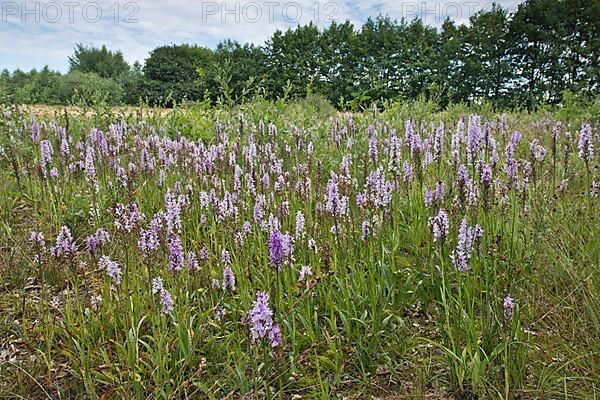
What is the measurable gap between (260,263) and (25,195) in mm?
2884

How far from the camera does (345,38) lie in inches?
1389

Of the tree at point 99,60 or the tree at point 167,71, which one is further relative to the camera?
the tree at point 99,60

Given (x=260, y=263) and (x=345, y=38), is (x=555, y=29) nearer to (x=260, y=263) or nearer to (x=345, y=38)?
(x=345, y=38)

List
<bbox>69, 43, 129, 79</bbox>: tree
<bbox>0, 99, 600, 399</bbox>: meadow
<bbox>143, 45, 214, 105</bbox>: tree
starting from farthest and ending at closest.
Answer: <bbox>69, 43, 129, 79</bbox>: tree
<bbox>143, 45, 214, 105</bbox>: tree
<bbox>0, 99, 600, 399</bbox>: meadow

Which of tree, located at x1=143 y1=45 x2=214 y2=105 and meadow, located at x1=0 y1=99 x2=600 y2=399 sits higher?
tree, located at x1=143 y1=45 x2=214 y2=105

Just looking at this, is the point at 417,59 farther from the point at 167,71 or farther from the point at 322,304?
the point at 322,304

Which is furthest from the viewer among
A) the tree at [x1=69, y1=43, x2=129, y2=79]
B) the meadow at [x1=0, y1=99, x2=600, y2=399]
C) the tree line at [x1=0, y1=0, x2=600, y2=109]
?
the tree at [x1=69, y1=43, x2=129, y2=79]

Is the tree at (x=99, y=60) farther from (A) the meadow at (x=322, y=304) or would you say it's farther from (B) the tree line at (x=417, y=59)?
(A) the meadow at (x=322, y=304)

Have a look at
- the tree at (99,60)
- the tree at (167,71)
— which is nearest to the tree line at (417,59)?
the tree at (167,71)

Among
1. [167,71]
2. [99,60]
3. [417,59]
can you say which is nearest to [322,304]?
[417,59]

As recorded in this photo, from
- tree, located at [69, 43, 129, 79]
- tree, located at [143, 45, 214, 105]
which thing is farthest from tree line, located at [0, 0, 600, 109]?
tree, located at [69, 43, 129, 79]

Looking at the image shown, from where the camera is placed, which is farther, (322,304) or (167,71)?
(167,71)

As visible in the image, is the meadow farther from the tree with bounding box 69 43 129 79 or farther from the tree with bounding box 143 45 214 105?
the tree with bounding box 69 43 129 79

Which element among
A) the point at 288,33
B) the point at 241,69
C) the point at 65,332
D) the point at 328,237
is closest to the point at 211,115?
the point at 328,237
